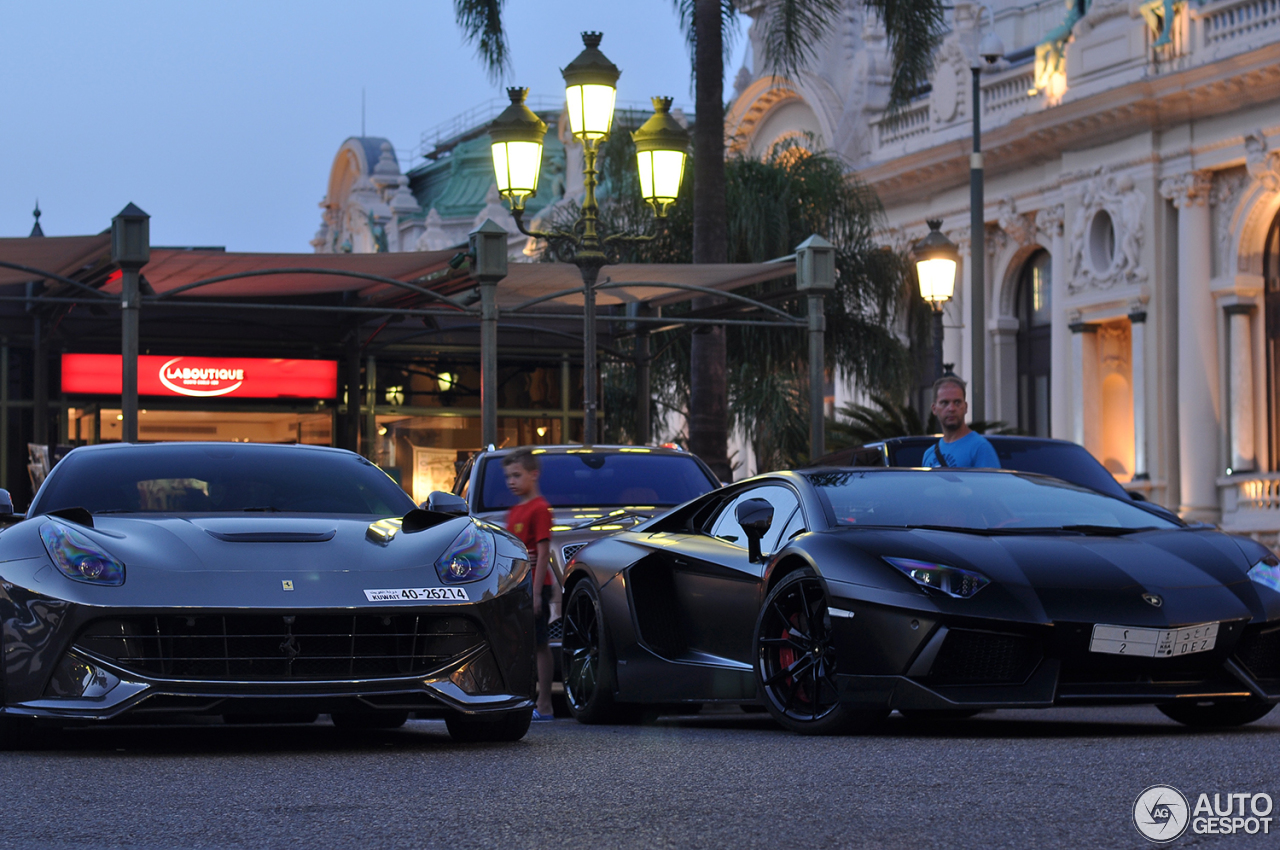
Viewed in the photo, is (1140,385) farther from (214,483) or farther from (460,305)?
(214,483)

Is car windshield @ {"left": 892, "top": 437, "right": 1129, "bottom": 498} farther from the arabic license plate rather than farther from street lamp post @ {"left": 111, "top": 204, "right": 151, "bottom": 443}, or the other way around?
street lamp post @ {"left": 111, "top": 204, "right": 151, "bottom": 443}

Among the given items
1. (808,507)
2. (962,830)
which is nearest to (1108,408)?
(808,507)

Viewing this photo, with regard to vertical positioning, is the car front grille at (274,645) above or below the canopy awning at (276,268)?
below

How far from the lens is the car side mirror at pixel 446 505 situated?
7.60 meters

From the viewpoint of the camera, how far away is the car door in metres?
7.77

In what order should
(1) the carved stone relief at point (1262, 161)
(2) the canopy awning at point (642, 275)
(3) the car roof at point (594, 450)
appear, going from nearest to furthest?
1. (3) the car roof at point (594, 450)
2. (2) the canopy awning at point (642, 275)
3. (1) the carved stone relief at point (1262, 161)

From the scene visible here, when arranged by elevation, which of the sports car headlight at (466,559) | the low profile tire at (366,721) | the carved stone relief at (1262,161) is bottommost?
the low profile tire at (366,721)

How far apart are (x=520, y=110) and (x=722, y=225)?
3821 mm

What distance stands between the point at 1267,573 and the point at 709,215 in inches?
541

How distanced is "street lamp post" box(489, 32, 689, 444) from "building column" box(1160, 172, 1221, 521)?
20.1 m

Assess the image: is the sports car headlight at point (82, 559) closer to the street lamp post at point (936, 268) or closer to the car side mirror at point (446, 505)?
the car side mirror at point (446, 505)

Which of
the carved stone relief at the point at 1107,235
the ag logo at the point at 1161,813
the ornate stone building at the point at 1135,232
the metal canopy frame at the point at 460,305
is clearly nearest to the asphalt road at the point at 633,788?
the ag logo at the point at 1161,813

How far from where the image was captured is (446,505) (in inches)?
301

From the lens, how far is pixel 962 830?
455 cm
